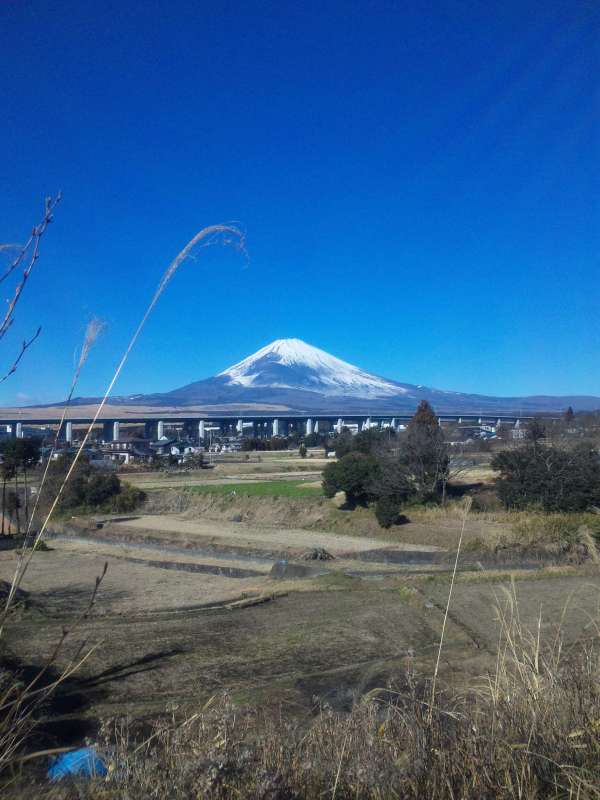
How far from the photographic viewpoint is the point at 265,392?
17500 cm

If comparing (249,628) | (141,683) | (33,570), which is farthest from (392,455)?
(141,683)

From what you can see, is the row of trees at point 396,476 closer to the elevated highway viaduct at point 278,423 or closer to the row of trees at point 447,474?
the row of trees at point 447,474

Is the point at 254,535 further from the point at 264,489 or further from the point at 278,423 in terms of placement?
the point at 278,423

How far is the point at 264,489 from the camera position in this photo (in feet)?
108

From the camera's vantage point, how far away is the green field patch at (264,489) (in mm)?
31025

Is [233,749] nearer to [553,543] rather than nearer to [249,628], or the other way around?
[249,628]

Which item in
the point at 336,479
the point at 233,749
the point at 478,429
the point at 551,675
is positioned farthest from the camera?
the point at 478,429

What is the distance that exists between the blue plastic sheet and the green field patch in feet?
87.1

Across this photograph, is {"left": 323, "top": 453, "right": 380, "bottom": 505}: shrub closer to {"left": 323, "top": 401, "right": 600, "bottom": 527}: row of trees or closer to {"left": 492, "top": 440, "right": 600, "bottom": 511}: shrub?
{"left": 323, "top": 401, "right": 600, "bottom": 527}: row of trees

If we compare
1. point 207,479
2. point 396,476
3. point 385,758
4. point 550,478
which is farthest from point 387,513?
point 385,758

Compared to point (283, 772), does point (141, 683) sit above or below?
below

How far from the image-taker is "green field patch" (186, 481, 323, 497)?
31.0 metres

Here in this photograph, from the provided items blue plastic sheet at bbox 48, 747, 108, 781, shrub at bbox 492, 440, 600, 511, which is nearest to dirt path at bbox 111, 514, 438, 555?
shrub at bbox 492, 440, 600, 511

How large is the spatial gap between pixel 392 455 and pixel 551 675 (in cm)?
2495
